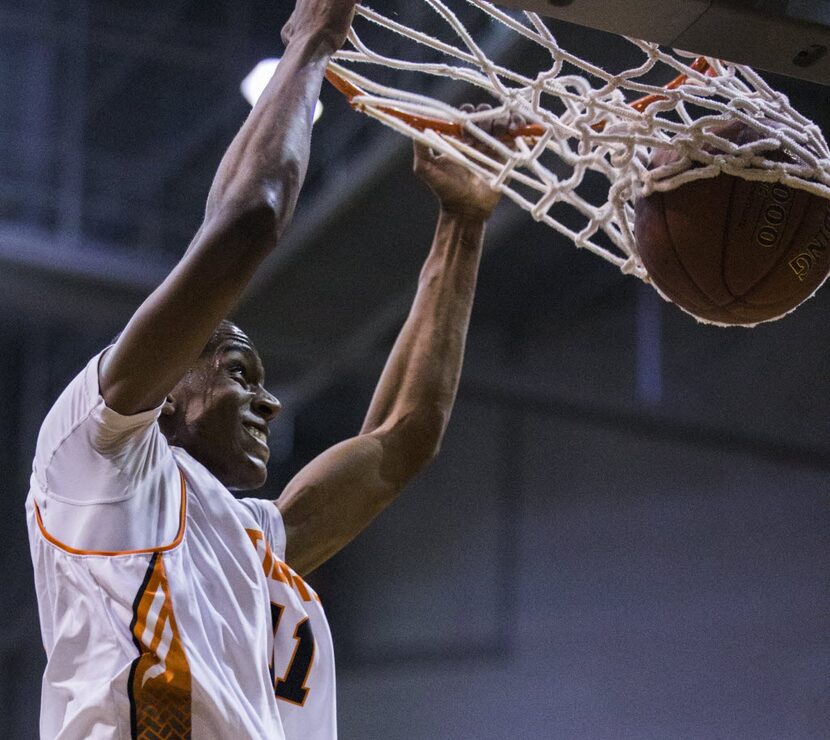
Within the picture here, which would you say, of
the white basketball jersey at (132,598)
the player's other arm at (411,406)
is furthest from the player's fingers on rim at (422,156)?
the white basketball jersey at (132,598)

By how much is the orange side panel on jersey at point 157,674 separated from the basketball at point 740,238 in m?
0.89

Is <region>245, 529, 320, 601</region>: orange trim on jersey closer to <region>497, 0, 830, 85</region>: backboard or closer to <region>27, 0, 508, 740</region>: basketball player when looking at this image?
<region>27, 0, 508, 740</region>: basketball player

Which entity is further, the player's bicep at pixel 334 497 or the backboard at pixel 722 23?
the player's bicep at pixel 334 497

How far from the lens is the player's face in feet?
5.82

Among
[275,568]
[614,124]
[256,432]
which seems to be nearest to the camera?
[275,568]

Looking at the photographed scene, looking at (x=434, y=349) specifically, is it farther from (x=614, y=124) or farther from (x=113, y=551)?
(x=113, y=551)

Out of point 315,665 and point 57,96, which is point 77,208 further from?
point 315,665

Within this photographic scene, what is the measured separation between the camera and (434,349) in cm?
212

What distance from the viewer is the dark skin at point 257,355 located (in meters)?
1.29

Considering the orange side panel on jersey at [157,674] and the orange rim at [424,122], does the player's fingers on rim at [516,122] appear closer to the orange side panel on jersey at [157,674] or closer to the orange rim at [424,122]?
the orange rim at [424,122]

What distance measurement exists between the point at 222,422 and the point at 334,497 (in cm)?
27

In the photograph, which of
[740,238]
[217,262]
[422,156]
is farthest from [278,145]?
[422,156]

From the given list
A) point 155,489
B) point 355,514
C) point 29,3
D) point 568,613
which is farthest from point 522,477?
point 155,489

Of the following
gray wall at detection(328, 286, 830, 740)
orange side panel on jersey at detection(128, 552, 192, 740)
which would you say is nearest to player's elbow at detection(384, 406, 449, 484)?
orange side panel on jersey at detection(128, 552, 192, 740)
